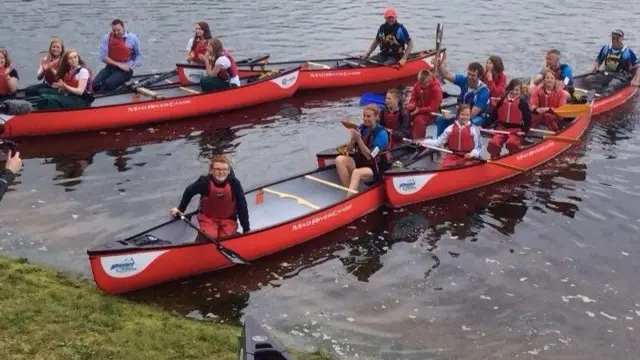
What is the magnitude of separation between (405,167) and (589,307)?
15.1 feet

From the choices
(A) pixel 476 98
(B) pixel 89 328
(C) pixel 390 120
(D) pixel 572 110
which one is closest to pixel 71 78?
(C) pixel 390 120

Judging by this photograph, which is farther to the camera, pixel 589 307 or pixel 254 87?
pixel 254 87

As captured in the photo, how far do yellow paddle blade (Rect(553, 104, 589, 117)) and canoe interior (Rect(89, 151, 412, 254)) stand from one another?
382 cm

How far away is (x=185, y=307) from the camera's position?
32.5ft

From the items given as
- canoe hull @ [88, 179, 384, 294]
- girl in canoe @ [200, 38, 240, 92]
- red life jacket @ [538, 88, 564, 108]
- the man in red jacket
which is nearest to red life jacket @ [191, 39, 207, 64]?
girl in canoe @ [200, 38, 240, 92]

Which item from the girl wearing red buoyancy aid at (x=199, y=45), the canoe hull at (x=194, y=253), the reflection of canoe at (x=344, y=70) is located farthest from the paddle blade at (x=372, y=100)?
the girl wearing red buoyancy aid at (x=199, y=45)

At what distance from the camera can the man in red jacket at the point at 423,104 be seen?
50.9ft

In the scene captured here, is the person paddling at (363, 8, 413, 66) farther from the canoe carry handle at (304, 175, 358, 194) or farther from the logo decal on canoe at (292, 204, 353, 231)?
the logo decal on canoe at (292, 204, 353, 231)

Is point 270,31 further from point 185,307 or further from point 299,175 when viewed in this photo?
point 185,307

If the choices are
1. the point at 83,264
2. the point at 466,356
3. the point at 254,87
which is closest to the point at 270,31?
the point at 254,87

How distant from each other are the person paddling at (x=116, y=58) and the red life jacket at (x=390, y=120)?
7016mm

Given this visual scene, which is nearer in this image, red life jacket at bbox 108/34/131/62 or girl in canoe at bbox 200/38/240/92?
girl in canoe at bbox 200/38/240/92

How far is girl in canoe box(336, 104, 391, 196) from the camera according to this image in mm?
12664

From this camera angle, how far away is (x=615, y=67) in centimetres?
2014
